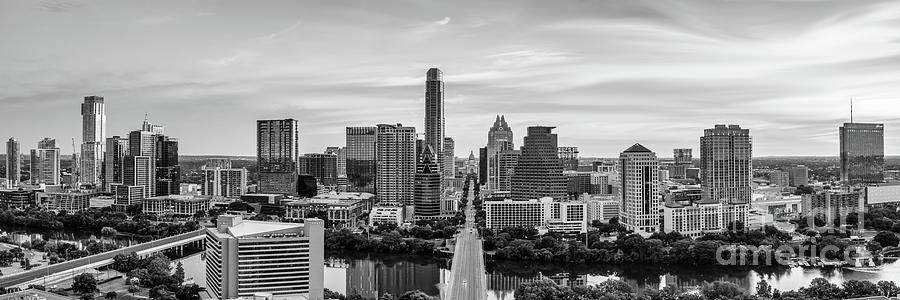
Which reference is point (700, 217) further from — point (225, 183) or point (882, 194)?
point (225, 183)

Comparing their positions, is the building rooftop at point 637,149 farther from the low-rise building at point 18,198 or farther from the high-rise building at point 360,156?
the low-rise building at point 18,198

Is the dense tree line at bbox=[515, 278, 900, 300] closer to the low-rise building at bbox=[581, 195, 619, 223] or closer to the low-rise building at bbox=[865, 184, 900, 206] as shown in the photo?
the low-rise building at bbox=[581, 195, 619, 223]

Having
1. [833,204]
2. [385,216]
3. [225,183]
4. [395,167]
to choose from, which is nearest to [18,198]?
[225,183]

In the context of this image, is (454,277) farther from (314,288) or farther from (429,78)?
(429,78)

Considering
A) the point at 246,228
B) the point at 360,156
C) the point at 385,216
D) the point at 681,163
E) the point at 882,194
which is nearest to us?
the point at 246,228

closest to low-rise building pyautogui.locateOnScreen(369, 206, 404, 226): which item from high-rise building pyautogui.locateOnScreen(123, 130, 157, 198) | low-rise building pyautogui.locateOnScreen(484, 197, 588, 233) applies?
low-rise building pyautogui.locateOnScreen(484, 197, 588, 233)

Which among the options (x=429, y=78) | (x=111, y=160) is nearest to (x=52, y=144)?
(x=111, y=160)

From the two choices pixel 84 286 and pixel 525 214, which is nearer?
pixel 84 286

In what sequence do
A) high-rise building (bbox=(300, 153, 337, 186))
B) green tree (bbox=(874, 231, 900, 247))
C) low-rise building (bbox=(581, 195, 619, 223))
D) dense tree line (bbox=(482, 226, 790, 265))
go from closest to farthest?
dense tree line (bbox=(482, 226, 790, 265)), green tree (bbox=(874, 231, 900, 247)), low-rise building (bbox=(581, 195, 619, 223)), high-rise building (bbox=(300, 153, 337, 186))
